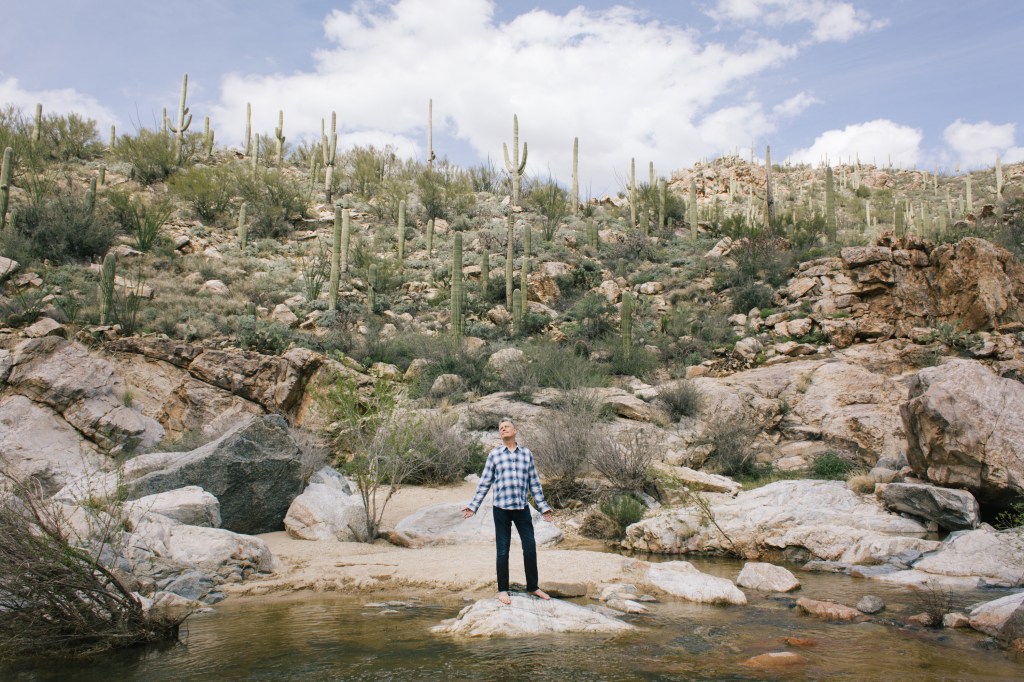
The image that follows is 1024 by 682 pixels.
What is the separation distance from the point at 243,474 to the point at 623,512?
5310 millimetres

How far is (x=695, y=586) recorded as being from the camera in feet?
21.2

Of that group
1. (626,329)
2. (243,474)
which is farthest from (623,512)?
(626,329)

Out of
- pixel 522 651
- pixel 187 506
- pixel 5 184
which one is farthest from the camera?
pixel 5 184

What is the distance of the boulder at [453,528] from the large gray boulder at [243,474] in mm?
1714

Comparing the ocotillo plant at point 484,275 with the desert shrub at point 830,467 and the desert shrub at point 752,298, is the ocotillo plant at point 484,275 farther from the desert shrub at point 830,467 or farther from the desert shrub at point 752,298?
the desert shrub at point 830,467

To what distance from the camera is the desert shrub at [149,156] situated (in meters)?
29.2

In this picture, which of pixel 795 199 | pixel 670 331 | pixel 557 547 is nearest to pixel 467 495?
pixel 557 547

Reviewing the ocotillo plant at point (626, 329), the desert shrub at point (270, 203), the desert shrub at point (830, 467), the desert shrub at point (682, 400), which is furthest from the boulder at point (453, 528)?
the desert shrub at point (270, 203)

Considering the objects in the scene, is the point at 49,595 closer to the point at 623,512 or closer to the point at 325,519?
the point at 325,519

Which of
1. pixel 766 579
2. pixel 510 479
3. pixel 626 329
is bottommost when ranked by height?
pixel 766 579

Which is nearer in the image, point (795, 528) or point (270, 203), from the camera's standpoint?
point (795, 528)

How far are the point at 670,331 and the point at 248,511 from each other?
1433cm

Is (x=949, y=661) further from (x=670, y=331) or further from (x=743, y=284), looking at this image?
(x=743, y=284)

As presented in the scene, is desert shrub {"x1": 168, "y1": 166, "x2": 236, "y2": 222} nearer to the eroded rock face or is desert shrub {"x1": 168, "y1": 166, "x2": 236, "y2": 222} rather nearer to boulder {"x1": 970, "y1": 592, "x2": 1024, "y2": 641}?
the eroded rock face
